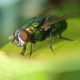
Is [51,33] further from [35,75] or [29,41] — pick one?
[35,75]

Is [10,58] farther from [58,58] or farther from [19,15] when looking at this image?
[19,15]

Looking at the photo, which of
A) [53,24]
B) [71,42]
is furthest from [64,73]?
[53,24]

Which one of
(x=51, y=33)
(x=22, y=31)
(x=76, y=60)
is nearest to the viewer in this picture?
(x=76, y=60)

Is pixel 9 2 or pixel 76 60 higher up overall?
pixel 76 60

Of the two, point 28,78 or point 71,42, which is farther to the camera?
point 71,42

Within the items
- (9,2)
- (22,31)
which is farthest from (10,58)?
(9,2)

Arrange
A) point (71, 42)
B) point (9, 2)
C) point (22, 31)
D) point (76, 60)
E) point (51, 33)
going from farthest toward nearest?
point (9, 2) < point (51, 33) < point (22, 31) < point (71, 42) < point (76, 60)

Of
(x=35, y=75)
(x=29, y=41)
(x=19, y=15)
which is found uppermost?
(x=35, y=75)
